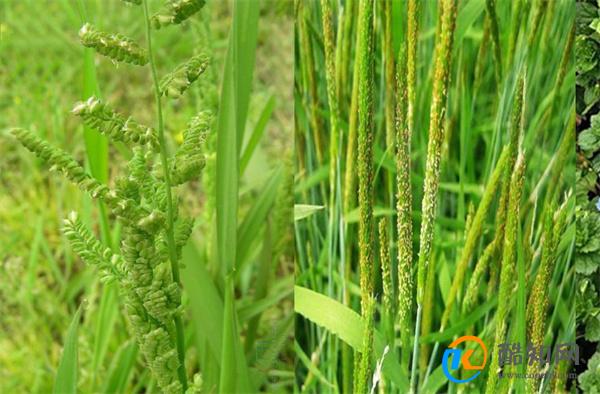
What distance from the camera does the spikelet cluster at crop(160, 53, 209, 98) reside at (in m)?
0.75

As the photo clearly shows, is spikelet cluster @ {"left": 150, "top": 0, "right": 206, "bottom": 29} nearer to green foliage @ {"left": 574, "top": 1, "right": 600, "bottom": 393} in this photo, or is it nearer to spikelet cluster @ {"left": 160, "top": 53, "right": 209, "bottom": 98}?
spikelet cluster @ {"left": 160, "top": 53, "right": 209, "bottom": 98}

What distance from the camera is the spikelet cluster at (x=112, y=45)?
0.71 meters

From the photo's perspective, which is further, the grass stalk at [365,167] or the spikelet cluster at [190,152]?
the grass stalk at [365,167]

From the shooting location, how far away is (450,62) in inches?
38.2

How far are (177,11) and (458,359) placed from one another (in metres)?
0.54

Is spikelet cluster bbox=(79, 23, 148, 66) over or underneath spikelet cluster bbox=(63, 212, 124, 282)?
over

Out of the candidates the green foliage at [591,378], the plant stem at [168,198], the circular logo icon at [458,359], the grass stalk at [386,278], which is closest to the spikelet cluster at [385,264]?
the grass stalk at [386,278]

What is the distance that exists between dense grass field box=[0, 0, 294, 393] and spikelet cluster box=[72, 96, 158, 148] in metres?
0.07

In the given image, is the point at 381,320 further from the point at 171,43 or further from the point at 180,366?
the point at 171,43

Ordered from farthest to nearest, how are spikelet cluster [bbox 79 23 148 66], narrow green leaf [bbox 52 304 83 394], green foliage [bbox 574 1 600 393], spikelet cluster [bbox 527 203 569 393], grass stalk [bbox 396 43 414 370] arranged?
green foliage [bbox 574 1 600 393] < spikelet cluster [bbox 527 203 569 393] < grass stalk [bbox 396 43 414 370] < narrow green leaf [bbox 52 304 83 394] < spikelet cluster [bbox 79 23 148 66]

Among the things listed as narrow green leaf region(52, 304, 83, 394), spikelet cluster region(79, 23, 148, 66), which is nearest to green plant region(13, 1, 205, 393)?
spikelet cluster region(79, 23, 148, 66)

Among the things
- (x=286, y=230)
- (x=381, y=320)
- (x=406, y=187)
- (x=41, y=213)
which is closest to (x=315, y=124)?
(x=406, y=187)

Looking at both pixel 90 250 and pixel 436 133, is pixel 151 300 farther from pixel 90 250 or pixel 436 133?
pixel 436 133

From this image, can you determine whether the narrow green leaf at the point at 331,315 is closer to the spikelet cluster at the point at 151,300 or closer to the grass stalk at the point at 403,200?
the grass stalk at the point at 403,200
